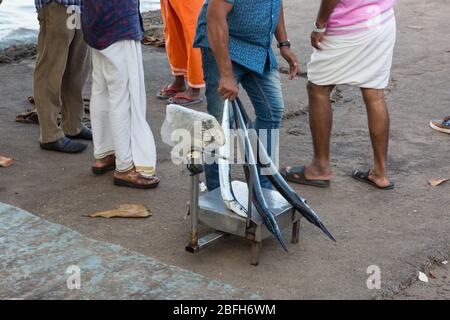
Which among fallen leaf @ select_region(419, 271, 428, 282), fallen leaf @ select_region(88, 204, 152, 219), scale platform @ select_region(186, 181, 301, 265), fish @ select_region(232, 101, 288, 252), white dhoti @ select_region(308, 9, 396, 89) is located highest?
white dhoti @ select_region(308, 9, 396, 89)

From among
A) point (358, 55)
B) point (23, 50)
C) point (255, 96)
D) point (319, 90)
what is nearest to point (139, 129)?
point (255, 96)

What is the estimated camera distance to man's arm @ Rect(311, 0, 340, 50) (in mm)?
4656

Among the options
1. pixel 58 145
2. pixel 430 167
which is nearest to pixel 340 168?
pixel 430 167

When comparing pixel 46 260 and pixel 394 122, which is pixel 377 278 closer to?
pixel 46 260

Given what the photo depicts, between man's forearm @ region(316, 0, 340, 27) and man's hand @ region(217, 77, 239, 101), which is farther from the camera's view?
man's forearm @ region(316, 0, 340, 27)

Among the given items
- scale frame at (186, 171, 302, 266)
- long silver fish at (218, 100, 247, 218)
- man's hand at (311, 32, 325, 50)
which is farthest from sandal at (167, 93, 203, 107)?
long silver fish at (218, 100, 247, 218)

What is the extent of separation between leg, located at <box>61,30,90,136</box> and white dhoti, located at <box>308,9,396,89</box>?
5.41 ft

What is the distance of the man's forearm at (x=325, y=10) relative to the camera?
465cm

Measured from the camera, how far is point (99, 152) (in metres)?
5.09

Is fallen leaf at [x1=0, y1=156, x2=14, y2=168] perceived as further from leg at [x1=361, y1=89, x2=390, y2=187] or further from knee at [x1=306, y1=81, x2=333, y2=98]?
leg at [x1=361, y1=89, x2=390, y2=187]

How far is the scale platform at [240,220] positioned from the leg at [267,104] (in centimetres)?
36

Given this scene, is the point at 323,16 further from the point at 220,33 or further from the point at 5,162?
the point at 5,162

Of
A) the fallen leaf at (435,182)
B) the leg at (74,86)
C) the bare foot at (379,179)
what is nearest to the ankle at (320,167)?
the bare foot at (379,179)

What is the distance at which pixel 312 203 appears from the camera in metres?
4.77
